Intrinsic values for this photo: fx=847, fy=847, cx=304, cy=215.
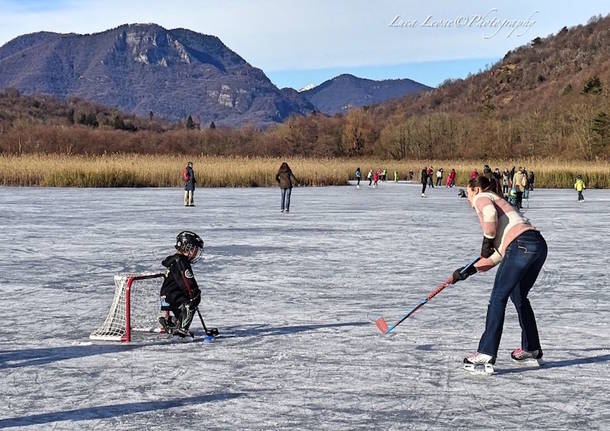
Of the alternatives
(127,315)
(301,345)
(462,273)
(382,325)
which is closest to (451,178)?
(382,325)

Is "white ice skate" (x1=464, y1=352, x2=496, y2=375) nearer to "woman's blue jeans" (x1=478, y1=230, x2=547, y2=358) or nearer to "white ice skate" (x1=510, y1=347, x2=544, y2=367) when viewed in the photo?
"woman's blue jeans" (x1=478, y1=230, x2=547, y2=358)

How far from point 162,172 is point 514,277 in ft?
107

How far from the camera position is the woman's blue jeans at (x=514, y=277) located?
5.66m

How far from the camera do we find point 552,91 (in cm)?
14375

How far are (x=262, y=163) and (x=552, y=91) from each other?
4414 inches

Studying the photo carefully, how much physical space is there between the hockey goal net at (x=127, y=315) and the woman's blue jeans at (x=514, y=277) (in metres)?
2.72

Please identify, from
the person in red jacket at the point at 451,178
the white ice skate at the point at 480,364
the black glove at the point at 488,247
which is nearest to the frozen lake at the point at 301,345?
Answer: the white ice skate at the point at 480,364

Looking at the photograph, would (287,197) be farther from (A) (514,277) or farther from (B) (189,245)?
(A) (514,277)

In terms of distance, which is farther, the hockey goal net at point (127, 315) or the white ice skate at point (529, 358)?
the hockey goal net at point (127, 315)

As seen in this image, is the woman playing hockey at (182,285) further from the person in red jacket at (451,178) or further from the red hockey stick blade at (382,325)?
the person in red jacket at (451,178)

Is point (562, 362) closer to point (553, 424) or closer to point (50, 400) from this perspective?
point (553, 424)

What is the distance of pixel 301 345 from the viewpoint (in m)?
6.52

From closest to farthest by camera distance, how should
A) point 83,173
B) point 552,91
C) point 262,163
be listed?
point 83,173
point 262,163
point 552,91

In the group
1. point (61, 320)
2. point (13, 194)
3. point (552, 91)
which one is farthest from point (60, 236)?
point (552, 91)
